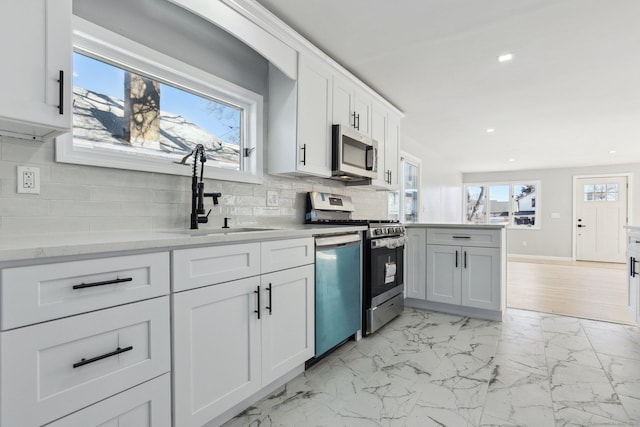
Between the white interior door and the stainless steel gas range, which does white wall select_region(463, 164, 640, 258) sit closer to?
the white interior door

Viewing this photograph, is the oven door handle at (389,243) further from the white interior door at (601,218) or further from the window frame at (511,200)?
the white interior door at (601,218)

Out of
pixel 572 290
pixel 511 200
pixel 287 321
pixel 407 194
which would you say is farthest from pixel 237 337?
pixel 511 200

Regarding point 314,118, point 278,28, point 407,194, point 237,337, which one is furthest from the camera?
point 407,194

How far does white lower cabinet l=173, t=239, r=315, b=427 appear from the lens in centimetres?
134

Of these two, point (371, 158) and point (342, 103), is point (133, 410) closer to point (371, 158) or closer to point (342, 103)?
point (342, 103)

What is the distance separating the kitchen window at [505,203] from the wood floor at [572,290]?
208 centimetres

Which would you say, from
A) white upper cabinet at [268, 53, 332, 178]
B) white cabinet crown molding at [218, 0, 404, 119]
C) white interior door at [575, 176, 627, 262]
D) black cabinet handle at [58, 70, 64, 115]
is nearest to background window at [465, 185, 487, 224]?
white interior door at [575, 176, 627, 262]

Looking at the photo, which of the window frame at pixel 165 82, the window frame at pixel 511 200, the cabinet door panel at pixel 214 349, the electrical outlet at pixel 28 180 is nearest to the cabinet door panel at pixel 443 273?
the window frame at pixel 165 82

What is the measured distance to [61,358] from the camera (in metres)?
1.00

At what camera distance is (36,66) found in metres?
1.14

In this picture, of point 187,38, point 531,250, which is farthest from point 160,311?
point 531,250

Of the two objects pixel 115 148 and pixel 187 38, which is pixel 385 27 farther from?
pixel 115 148

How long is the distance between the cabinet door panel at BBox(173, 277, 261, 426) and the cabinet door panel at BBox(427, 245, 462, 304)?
2.40 meters

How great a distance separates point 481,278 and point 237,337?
265 cm
